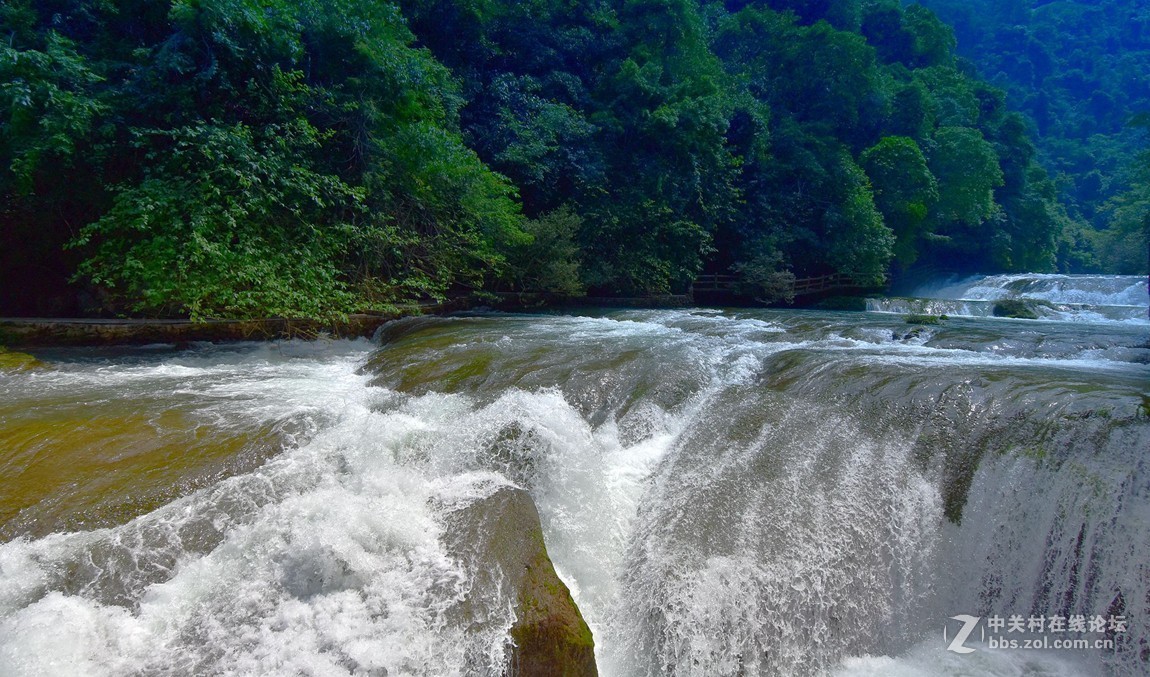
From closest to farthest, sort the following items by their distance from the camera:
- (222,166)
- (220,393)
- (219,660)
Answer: (219,660)
(220,393)
(222,166)

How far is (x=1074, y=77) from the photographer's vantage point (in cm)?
4903

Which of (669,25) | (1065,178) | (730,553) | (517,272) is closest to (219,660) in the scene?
(730,553)

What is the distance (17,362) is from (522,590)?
718 centimetres

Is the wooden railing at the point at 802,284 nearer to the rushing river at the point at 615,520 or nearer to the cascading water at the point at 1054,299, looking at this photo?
the cascading water at the point at 1054,299

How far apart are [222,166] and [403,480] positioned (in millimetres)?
6281

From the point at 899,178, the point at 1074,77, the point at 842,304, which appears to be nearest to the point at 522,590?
the point at 842,304

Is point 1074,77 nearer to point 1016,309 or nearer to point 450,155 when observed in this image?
point 1016,309

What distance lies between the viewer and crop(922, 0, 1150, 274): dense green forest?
39.5m

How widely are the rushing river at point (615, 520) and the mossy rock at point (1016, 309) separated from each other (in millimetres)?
10072

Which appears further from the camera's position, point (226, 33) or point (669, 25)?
point (669, 25)

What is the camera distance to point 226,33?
8.39m

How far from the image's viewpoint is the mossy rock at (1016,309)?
46.6 ft

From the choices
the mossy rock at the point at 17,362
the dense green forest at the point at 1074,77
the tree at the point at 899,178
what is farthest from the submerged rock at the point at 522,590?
the dense green forest at the point at 1074,77

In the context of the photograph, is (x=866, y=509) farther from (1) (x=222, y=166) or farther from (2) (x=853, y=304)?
(2) (x=853, y=304)
